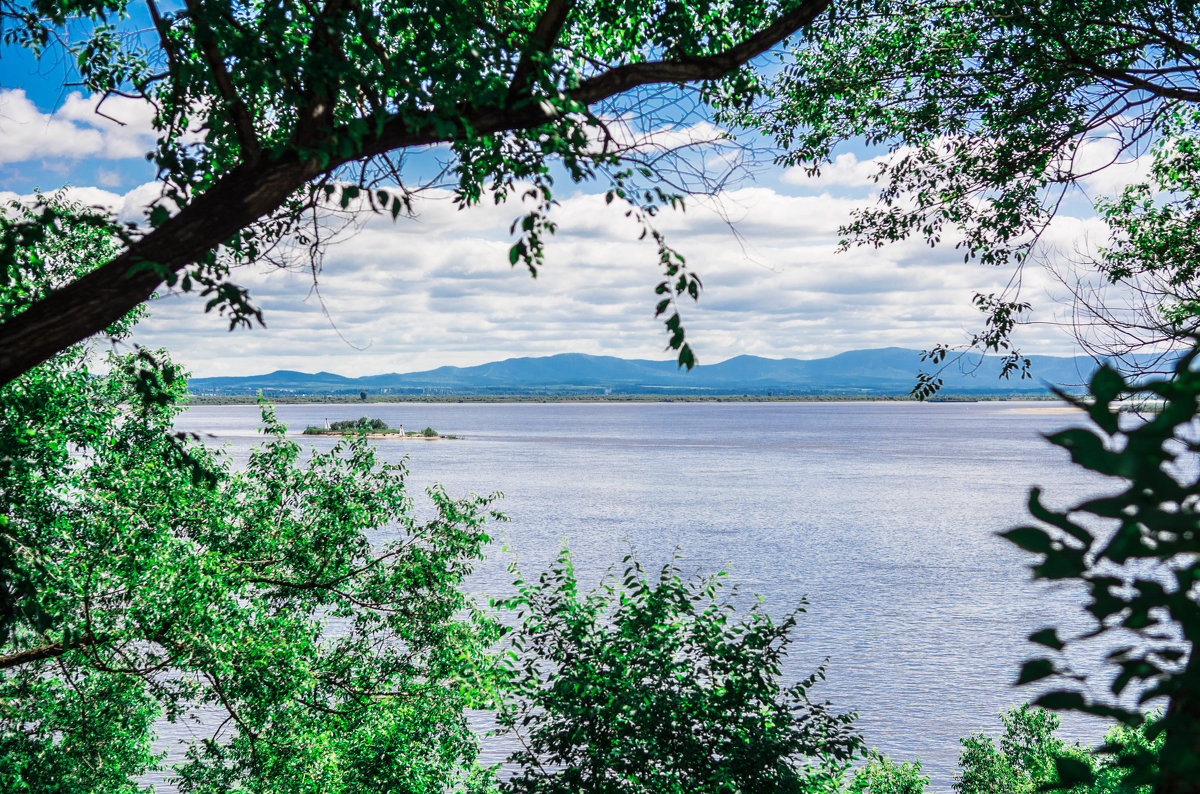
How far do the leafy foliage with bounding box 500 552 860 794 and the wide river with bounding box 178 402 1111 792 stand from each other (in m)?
2.08

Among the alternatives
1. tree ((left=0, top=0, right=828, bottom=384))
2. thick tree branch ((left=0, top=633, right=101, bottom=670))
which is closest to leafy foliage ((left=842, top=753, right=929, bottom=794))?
thick tree branch ((left=0, top=633, right=101, bottom=670))

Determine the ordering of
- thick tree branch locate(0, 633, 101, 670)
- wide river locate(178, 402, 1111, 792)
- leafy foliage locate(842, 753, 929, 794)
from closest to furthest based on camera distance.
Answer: thick tree branch locate(0, 633, 101, 670)
leafy foliage locate(842, 753, 929, 794)
wide river locate(178, 402, 1111, 792)

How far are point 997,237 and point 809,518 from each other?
53373 millimetres

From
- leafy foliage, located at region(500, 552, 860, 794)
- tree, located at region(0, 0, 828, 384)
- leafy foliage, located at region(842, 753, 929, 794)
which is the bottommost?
leafy foliage, located at region(842, 753, 929, 794)

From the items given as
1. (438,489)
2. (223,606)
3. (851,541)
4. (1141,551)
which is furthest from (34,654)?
(851,541)

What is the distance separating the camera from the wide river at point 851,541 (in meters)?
30.3

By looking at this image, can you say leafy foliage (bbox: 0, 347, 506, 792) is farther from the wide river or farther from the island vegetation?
the wide river

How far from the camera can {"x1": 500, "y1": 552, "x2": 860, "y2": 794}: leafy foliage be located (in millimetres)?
9008

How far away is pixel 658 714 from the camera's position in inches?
365

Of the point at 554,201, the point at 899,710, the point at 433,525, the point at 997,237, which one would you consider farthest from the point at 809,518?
the point at 554,201

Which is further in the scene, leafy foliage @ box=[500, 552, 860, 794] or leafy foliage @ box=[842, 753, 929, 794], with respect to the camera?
leafy foliage @ box=[842, 753, 929, 794]

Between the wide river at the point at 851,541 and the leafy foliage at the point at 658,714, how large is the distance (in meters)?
2.08

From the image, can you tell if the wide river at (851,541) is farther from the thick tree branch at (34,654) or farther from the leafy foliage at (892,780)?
the thick tree branch at (34,654)

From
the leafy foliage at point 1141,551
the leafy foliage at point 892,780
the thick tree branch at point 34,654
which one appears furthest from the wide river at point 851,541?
the thick tree branch at point 34,654
